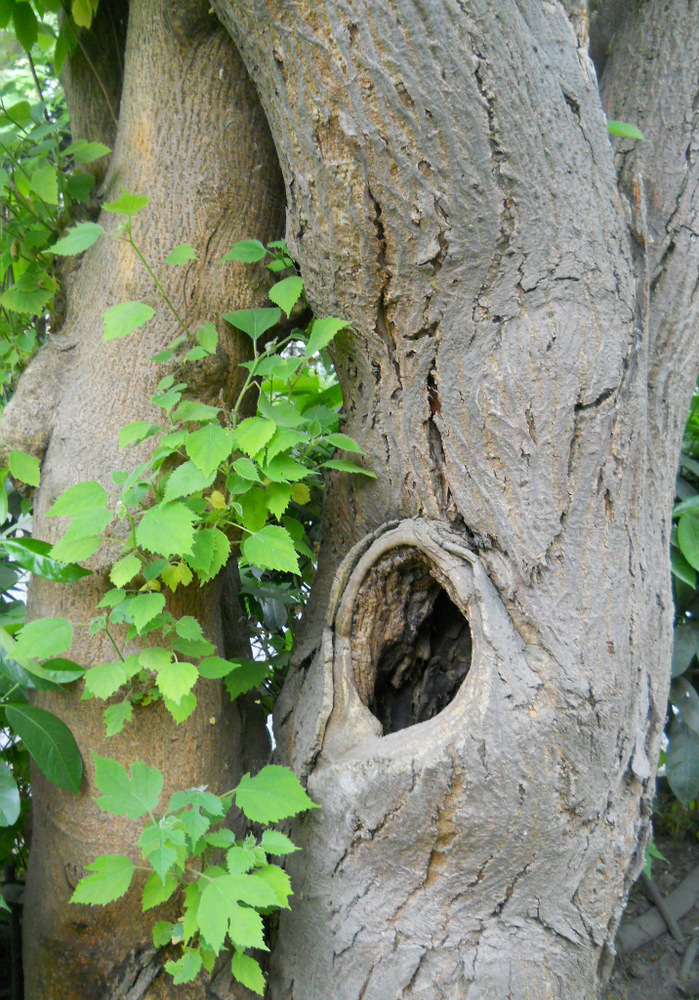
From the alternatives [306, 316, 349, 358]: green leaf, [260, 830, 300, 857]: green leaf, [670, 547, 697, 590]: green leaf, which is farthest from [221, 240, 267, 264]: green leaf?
[670, 547, 697, 590]: green leaf

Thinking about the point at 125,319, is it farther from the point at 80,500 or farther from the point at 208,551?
the point at 208,551

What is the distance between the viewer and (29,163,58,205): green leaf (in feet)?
5.51

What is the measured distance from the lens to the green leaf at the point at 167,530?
1.33 metres

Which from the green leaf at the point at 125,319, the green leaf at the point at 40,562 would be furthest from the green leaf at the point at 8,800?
the green leaf at the point at 125,319

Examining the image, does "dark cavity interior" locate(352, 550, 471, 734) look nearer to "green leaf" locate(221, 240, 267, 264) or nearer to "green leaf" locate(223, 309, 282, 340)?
"green leaf" locate(223, 309, 282, 340)

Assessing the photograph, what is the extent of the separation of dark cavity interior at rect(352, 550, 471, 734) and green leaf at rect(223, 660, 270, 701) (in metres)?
0.22

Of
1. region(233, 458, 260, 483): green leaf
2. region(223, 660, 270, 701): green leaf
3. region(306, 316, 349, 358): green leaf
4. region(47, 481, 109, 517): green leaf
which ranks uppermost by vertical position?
region(306, 316, 349, 358): green leaf

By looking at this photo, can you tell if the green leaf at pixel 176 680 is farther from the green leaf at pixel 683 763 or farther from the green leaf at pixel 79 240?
the green leaf at pixel 683 763

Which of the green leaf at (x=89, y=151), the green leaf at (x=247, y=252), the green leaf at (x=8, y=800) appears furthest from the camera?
Result: the green leaf at (x=89, y=151)

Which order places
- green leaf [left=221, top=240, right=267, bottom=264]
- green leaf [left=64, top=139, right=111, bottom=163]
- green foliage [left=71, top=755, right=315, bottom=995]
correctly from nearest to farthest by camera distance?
green foliage [left=71, top=755, right=315, bottom=995] < green leaf [left=221, top=240, right=267, bottom=264] < green leaf [left=64, top=139, right=111, bottom=163]

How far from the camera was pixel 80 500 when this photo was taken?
55.9 inches

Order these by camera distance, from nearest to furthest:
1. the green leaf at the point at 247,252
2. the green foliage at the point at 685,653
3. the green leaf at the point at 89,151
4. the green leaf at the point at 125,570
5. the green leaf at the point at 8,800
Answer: the green leaf at the point at 125,570
the green leaf at the point at 8,800
the green leaf at the point at 247,252
the green leaf at the point at 89,151
the green foliage at the point at 685,653

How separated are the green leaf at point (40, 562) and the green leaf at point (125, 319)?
0.44 metres

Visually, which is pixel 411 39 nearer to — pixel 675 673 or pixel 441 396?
pixel 441 396
